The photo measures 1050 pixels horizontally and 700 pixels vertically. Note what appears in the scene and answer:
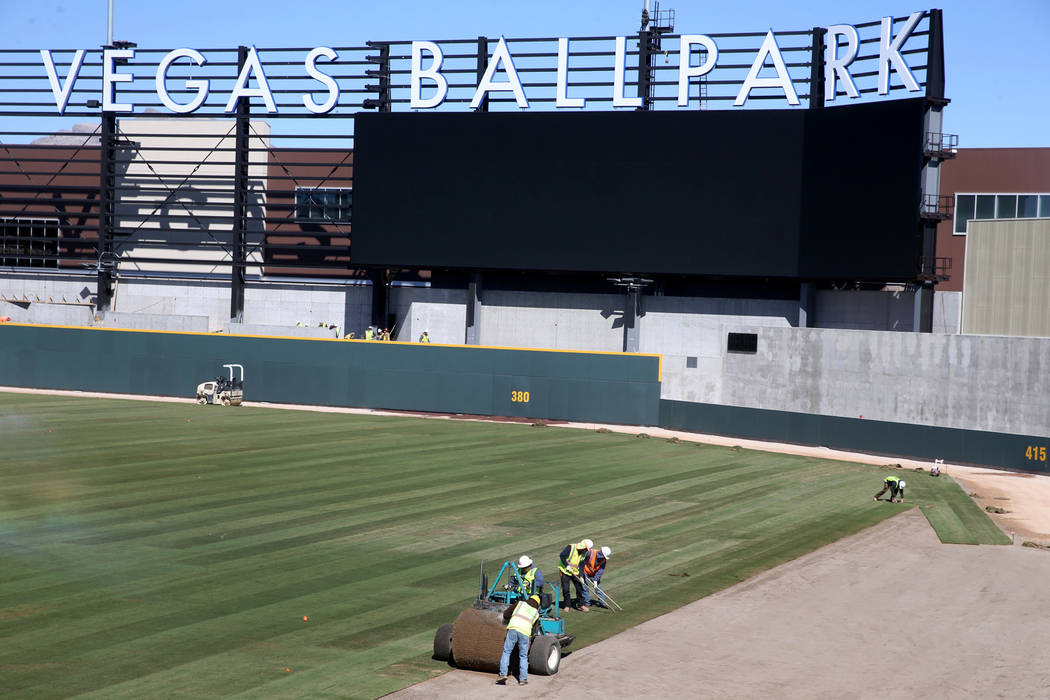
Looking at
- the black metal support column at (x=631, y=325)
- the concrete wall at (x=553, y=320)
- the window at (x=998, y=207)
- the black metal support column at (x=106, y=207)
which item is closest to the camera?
the window at (x=998, y=207)

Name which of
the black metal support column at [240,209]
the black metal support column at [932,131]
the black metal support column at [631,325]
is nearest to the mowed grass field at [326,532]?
the black metal support column at [631,325]

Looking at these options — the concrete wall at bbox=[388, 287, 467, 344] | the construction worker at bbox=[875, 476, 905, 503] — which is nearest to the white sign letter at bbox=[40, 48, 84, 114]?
the concrete wall at bbox=[388, 287, 467, 344]

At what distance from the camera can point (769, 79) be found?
64375mm

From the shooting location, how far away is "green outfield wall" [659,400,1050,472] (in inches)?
1944

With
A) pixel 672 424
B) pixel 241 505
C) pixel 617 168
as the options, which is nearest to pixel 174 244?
pixel 617 168

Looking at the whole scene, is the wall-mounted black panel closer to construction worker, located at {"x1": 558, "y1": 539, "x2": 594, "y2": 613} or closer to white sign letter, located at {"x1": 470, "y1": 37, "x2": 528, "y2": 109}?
white sign letter, located at {"x1": 470, "y1": 37, "x2": 528, "y2": 109}

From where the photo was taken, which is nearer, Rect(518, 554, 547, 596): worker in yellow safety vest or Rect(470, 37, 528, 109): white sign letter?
Rect(518, 554, 547, 596): worker in yellow safety vest

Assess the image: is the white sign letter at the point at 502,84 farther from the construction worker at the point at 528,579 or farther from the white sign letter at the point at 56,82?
the construction worker at the point at 528,579

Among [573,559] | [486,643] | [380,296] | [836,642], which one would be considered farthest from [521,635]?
[380,296]

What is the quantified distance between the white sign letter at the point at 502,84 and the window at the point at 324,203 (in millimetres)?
12266

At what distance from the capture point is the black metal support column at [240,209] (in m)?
74.8

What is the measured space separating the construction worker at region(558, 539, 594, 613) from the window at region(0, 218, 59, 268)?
67.7 m

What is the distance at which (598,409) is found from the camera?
6319cm

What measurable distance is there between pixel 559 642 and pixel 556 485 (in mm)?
20836
